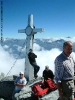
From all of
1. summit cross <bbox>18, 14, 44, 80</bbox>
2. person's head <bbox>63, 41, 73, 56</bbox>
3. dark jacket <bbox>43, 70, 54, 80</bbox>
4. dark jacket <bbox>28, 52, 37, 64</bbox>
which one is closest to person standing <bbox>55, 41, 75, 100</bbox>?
person's head <bbox>63, 41, 73, 56</bbox>

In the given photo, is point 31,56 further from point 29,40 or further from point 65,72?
point 65,72

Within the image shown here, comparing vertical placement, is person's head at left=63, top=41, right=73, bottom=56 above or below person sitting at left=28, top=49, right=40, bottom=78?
above

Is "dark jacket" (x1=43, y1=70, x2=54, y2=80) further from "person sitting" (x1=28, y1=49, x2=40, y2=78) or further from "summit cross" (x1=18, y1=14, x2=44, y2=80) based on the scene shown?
"summit cross" (x1=18, y1=14, x2=44, y2=80)

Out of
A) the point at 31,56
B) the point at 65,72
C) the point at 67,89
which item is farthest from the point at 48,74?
the point at 65,72

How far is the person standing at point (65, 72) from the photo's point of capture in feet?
14.4

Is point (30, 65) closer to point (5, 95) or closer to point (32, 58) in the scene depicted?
point (32, 58)

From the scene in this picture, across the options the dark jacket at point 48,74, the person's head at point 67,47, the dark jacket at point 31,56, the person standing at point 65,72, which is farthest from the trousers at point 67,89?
the dark jacket at point 31,56

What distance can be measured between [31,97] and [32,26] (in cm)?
563

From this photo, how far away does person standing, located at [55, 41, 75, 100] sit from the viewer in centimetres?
438

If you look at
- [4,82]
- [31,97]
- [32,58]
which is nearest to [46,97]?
[31,97]

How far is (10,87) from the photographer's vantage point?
13211mm

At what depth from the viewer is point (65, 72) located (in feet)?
14.5

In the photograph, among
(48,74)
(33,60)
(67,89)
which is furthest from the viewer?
(33,60)

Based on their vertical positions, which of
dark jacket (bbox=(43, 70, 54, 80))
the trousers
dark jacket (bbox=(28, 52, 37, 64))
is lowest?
dark jacket (bbox=(43, 70, 54, 80))
